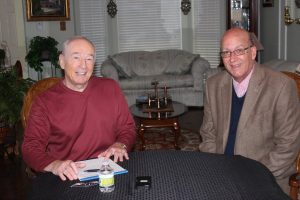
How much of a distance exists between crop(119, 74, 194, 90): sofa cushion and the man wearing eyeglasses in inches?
155

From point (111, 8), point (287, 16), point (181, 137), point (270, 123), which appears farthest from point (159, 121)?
point (111, 8)

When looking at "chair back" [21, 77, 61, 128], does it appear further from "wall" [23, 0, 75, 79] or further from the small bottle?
"wall" [23, 0, 75, 79]

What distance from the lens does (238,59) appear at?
6.89 ft

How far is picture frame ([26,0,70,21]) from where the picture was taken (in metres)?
6.86

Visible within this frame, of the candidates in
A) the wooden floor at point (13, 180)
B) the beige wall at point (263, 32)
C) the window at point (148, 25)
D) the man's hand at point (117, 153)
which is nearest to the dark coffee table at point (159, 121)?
the wooden floor at point (13, 180)

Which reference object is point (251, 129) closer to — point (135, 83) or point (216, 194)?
point (216, 194)

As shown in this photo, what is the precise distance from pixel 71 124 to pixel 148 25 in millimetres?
5644

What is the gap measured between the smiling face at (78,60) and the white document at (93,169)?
45 cm

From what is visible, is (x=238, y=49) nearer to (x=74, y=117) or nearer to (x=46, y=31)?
(x=74, y=117)

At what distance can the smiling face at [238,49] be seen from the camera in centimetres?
209

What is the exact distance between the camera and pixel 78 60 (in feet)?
6.66

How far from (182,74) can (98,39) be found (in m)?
1.88

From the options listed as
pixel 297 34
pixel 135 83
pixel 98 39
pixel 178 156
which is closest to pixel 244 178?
pixel 178 156

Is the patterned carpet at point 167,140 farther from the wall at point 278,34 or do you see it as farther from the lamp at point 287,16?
the lamp at point 287,16
